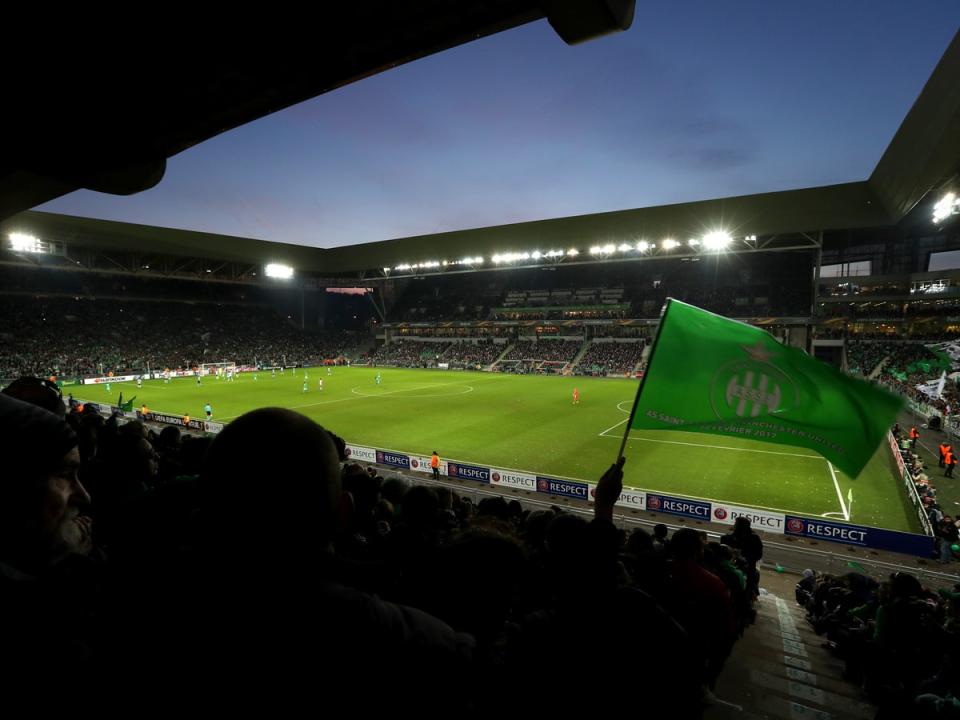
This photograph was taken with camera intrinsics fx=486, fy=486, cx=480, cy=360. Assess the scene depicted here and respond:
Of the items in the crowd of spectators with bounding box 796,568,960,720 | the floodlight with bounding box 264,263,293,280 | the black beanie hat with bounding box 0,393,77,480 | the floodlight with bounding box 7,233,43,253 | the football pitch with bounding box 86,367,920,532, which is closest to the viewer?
the black beanie hat with bounding box 0,393,77,480

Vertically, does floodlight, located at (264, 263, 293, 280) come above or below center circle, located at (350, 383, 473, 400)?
above

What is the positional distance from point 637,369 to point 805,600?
1736 inches

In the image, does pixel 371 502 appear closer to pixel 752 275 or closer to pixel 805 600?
pixel 805 600

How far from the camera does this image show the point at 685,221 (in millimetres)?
47406

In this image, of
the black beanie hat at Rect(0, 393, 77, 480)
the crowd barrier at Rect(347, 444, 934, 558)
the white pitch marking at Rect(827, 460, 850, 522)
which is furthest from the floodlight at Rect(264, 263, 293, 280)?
the black beanie hat at Rect(0, 393, 77, 480)

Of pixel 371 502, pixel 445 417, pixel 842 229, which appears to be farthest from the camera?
A: pixel 842 229

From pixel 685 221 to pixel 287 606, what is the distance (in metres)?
52.5

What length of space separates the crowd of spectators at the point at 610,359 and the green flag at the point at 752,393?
49089 millimetres

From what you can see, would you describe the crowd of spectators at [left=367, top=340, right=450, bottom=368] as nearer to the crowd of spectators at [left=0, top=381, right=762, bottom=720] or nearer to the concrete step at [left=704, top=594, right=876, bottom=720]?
the concrete step at [left=704, top=594, right=876, bottom=720]

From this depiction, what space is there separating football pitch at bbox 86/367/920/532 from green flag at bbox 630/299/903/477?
477 inches

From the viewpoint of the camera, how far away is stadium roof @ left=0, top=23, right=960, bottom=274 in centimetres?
2378

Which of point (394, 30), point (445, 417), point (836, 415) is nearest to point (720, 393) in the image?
point (836, 415)

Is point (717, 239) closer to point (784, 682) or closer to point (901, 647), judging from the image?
point (784, 682)

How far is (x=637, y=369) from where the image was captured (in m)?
51.5
